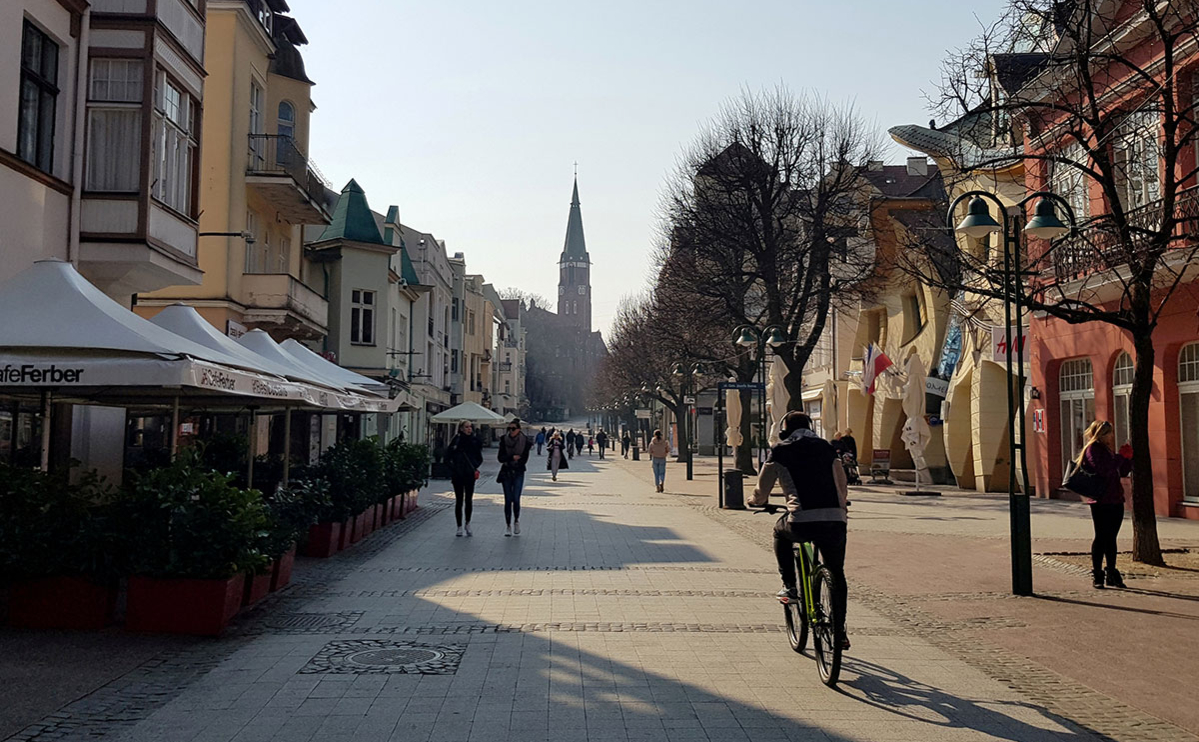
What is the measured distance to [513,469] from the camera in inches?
689

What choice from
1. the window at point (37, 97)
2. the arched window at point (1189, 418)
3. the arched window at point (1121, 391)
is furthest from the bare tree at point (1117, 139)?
the window at point (37, 97)

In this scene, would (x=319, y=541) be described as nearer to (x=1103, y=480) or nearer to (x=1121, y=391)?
(x=1103, y=480)

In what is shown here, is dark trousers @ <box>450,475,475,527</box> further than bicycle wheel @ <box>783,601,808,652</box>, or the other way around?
dark trousers @ <box>450,475,475,527</box>

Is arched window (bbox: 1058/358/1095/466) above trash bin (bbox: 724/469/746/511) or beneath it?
above

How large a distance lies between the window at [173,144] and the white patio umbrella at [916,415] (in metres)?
19.1

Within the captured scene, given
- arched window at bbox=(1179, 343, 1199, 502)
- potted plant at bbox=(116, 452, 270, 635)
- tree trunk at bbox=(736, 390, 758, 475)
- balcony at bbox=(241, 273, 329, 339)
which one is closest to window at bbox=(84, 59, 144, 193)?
potted plant at bbox=(116, 452, 270, 635)

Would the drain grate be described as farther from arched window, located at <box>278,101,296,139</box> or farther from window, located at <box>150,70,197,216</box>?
arched window, located at <box>278,101,296,139</box>

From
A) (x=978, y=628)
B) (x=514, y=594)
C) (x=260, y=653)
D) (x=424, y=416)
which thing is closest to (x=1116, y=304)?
(x=978, y=628)

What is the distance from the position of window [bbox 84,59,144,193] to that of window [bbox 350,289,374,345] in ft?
75.5

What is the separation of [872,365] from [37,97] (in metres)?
25.0

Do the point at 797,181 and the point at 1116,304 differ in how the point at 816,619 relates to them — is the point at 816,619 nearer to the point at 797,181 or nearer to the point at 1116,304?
the point at 1116,304

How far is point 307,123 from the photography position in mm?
30531

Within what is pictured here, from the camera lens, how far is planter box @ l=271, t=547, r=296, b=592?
10.7 meters

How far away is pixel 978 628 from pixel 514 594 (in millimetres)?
4347
